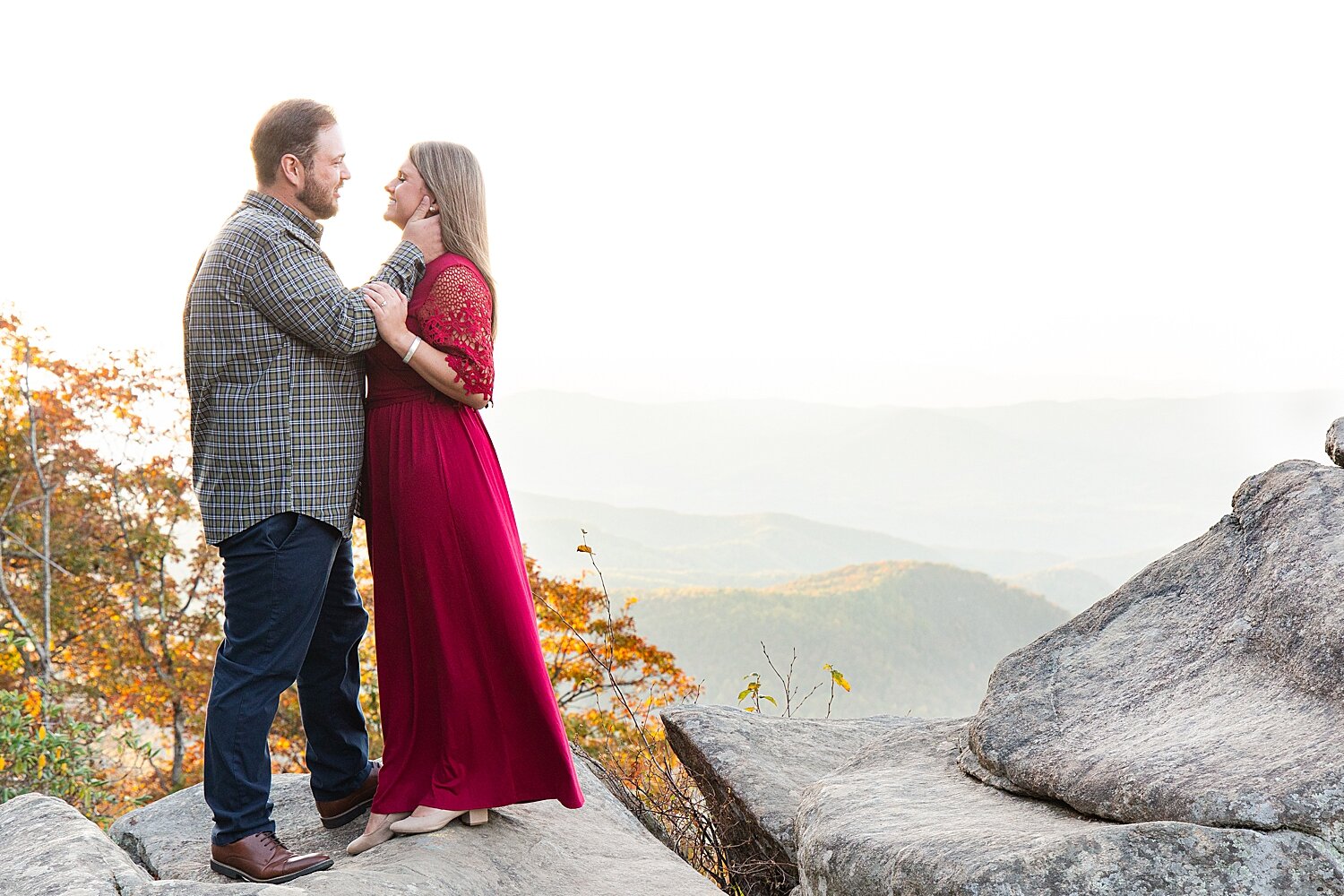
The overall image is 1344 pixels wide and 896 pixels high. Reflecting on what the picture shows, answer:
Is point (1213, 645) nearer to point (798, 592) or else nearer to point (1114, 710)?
point (1114, 710)

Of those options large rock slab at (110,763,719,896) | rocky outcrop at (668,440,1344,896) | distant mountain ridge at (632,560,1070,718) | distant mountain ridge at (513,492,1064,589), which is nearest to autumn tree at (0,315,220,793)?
large rock slab at (110,763,719,896)

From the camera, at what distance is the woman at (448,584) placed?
3.10m

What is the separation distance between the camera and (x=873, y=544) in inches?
2960

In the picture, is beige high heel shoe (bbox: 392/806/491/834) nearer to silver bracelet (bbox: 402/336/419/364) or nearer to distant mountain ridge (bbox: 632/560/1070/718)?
silver bracelet (bbox: 402/336/419/364)

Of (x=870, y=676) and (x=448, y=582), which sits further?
(x=870, y=676)

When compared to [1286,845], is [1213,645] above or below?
above

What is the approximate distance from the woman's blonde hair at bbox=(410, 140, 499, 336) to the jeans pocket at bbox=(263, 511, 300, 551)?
79 cm

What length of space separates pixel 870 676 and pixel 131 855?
38613 mm

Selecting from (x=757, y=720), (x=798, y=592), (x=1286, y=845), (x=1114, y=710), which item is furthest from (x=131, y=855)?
(x=798, y=592)

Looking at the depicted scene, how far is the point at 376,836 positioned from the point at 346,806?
1.14ft

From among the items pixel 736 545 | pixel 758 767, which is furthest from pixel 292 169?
pixel 736 545

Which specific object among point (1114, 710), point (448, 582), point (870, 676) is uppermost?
point (448, 582)

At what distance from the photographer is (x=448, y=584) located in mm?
3133

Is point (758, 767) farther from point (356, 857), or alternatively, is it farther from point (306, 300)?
point (306, 300)
